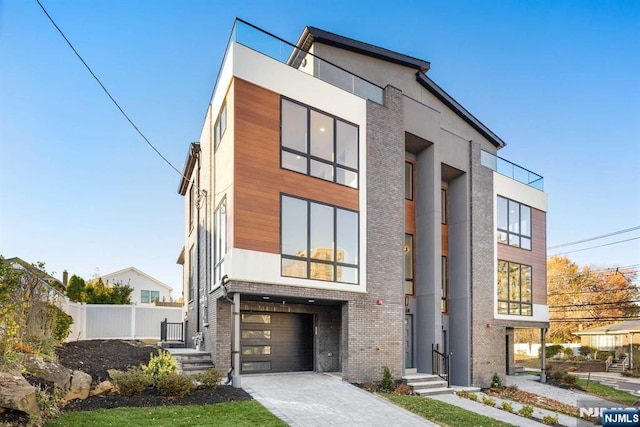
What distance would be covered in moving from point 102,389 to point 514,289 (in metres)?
15.8

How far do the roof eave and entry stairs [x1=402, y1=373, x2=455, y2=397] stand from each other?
10.4 m

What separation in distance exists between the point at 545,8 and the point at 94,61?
13.2 meters

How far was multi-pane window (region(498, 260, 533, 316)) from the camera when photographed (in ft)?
61.0

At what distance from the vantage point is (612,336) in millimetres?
35031

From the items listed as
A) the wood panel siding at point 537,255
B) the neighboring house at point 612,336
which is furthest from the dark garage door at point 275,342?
the neighboring house at point 612,336

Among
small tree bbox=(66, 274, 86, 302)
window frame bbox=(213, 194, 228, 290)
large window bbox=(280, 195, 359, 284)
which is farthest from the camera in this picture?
small tree bbox=(66, 274, 86, 302)

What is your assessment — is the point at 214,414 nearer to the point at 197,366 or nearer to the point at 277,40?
the point at 197,366

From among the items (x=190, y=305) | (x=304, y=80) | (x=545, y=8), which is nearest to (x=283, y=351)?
(x=190, y=305)

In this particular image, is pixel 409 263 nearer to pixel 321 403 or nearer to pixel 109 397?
pixel 321 403

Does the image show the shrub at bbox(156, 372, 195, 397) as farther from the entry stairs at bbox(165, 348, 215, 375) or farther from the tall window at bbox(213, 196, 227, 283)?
the tall window at bbox(213, 196, 227, 283)

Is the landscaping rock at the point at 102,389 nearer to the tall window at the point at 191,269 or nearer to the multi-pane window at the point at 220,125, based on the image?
the multi-pane window at the point at 220,125

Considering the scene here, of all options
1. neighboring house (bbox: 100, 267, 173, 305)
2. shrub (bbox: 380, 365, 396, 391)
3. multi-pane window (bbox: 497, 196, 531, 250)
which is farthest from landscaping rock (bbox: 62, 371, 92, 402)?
neighboring house (bbox: 100, 267, 173, 305)

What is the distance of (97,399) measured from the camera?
852 cm

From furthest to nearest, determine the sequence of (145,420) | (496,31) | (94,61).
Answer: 1. (496,31)
2. (94,61)
3. (145,420)
